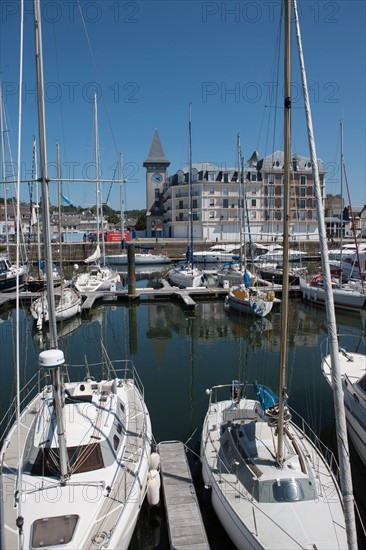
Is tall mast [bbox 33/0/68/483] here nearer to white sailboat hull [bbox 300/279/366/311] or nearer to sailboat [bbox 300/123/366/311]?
sailboat [bbox 300/123/366/311]

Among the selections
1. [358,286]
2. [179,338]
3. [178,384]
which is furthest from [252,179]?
[178,384]

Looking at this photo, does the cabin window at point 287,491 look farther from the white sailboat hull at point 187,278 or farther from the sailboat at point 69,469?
the white sailboat hull at point 187,278

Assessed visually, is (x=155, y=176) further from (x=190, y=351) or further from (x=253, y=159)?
(x=190, y=351)

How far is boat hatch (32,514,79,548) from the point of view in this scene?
6.57m

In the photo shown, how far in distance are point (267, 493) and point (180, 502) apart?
6.73 ft

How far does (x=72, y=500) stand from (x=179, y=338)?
54.8ft

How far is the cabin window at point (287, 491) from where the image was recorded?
24.8 feet

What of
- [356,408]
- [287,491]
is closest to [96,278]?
[356,408]

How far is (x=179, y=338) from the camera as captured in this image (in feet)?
78.7

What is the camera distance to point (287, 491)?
7602 mm

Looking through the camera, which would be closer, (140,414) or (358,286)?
(140,414)

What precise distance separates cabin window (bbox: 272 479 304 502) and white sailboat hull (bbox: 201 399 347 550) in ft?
0.05

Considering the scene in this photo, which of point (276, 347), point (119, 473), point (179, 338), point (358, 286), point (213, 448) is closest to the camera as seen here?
point (119, 473)

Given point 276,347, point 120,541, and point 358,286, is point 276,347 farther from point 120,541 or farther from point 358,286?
point 120,541
